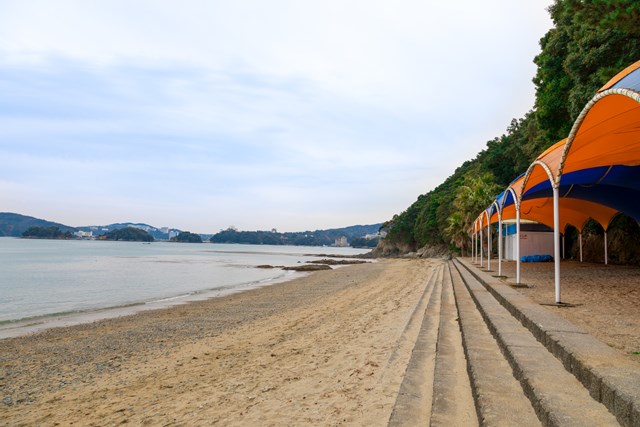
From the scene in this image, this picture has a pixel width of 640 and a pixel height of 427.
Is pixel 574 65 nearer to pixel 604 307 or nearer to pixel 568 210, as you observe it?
pixel 568 210

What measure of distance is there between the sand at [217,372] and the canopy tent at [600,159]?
11.8 feet

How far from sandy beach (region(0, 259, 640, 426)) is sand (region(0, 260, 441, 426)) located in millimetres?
20

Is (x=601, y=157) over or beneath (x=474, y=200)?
beneath

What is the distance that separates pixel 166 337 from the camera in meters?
9.45

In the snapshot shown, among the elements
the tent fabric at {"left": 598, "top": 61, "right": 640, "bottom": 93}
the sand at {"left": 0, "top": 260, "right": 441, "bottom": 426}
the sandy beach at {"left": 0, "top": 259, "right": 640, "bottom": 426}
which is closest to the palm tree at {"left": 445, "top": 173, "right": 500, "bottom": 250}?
the sandy beach at {"left": 0, "top": 259, "right": 640, "bottom": 426}

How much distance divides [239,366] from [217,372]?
330 millimetres

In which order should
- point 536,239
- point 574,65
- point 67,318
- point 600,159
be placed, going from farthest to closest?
point 536,239
point 574,65
point 67,318
point 600,159

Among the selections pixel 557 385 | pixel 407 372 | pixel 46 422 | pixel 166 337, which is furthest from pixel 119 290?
pixel 557 385

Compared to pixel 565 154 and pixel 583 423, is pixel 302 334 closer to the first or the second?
pixel 565 154

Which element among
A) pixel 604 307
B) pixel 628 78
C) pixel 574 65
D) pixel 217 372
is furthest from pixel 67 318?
pixel 574 65

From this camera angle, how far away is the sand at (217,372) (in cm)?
420

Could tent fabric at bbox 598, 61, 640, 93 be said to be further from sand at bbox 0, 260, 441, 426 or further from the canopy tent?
sand at bbox 0, 260, 441, 426

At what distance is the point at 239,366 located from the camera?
20.1 ft

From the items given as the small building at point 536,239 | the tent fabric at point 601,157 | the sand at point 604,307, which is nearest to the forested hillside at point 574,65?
the small building at point 536,239
